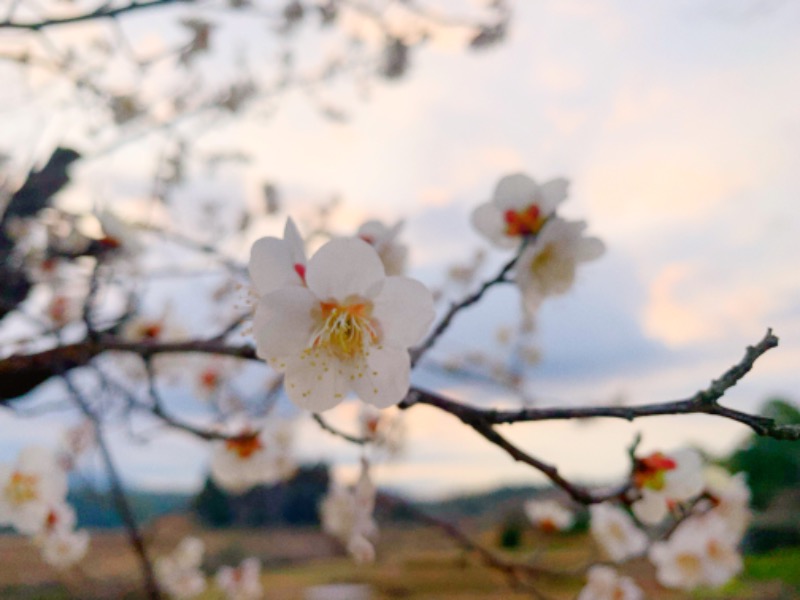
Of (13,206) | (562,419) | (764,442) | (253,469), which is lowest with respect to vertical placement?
(562,419)

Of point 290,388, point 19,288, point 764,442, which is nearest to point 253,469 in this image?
point 19,288

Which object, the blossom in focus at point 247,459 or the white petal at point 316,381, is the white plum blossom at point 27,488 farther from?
the white petal at point 316,381

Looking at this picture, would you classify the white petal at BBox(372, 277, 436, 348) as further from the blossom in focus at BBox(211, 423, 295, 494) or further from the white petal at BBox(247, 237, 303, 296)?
the blossom in focus at BBox(211, 423, 295, 494)

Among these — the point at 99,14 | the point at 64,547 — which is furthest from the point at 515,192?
the point at 64,547

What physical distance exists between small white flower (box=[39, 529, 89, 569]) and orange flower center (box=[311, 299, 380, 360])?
1.08 meters

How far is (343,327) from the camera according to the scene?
0.40 meters

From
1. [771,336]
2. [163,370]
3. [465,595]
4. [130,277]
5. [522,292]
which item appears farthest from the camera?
[465,595]

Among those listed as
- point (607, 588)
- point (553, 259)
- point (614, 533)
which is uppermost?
point (553, 259)

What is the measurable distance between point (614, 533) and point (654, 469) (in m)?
0.72

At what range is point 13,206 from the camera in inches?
43.7

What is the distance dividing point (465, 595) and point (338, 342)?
2.18 metres

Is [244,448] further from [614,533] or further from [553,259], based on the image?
[614,533]

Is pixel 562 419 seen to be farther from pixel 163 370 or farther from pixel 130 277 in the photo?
pixel 163 370

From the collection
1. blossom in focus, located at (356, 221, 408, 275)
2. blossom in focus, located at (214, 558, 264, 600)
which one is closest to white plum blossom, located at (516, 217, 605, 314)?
blossom in focus, located at (356, 221, 408, 275)
